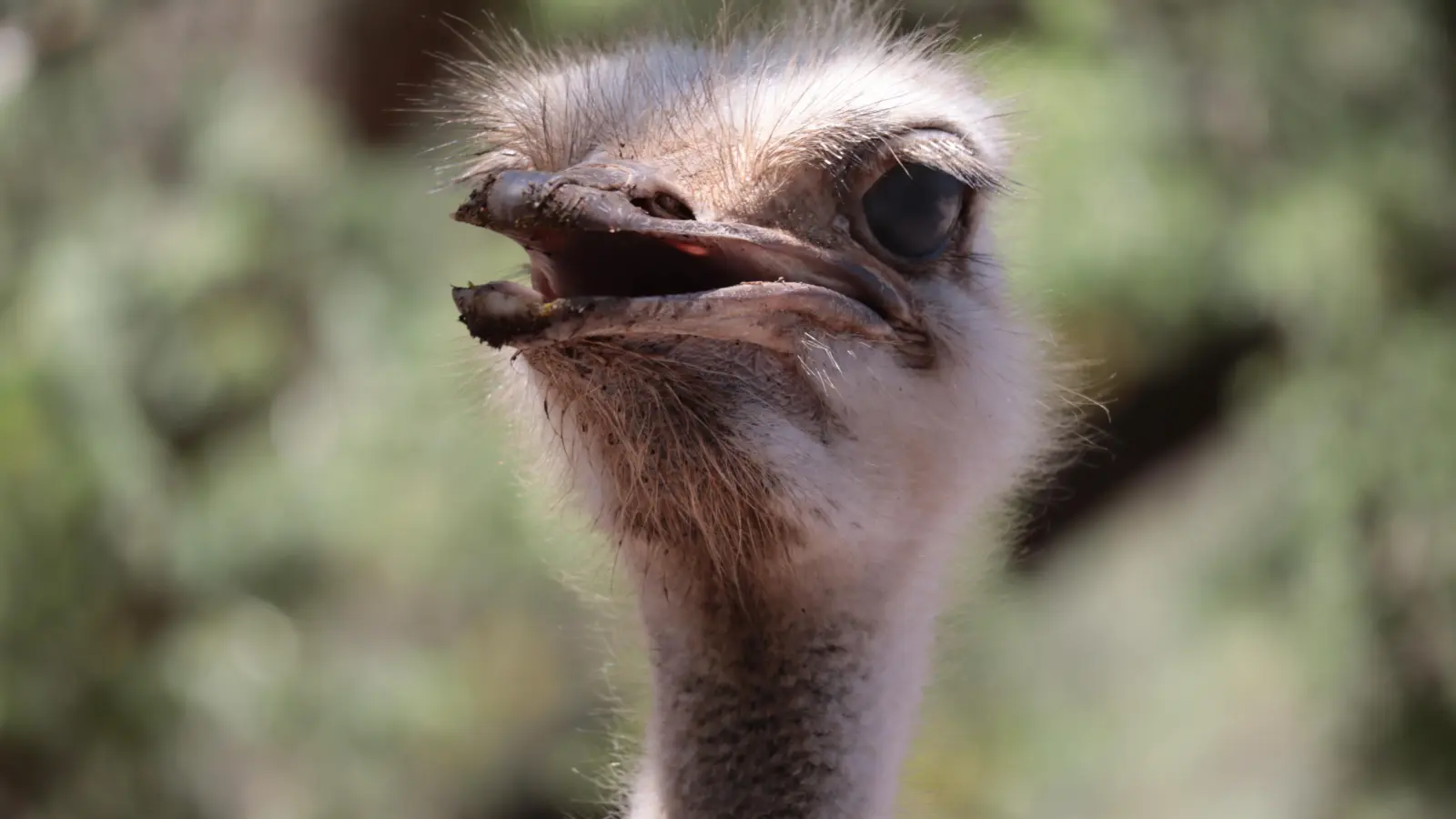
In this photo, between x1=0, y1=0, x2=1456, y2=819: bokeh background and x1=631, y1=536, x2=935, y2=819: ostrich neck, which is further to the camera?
x1=0, y1=0, x2=1456, y2=819: bokeh background

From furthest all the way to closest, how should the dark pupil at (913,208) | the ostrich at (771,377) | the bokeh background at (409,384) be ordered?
the bokeh background at (409,384) → the dark pupil at (913,208) → the ostrich at (771,377)

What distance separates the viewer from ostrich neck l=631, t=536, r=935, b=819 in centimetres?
134

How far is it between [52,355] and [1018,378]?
2109mm

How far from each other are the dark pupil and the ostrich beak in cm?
8

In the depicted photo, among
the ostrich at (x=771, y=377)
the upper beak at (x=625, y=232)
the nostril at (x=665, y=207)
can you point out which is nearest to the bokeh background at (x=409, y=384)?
the ostrich at (x=771, y=377)

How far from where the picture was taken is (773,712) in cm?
136

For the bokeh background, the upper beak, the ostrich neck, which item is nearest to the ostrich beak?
the upper beak

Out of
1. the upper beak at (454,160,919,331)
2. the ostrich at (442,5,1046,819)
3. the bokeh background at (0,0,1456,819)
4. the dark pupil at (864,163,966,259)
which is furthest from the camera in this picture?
the bokeh background at (0,0,1456,819)

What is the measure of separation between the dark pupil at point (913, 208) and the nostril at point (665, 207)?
24 centimetres

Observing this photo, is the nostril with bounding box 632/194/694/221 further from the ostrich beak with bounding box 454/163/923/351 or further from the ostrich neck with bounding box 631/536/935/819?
the ostrich neck with bounding box 631/536/935/819

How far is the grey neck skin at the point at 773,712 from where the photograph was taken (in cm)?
134

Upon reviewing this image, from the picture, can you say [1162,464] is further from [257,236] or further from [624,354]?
[624,354]

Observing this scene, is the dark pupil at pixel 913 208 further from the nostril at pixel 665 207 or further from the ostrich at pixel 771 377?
the nostril at pixel 665 207

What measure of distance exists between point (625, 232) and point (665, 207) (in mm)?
68
